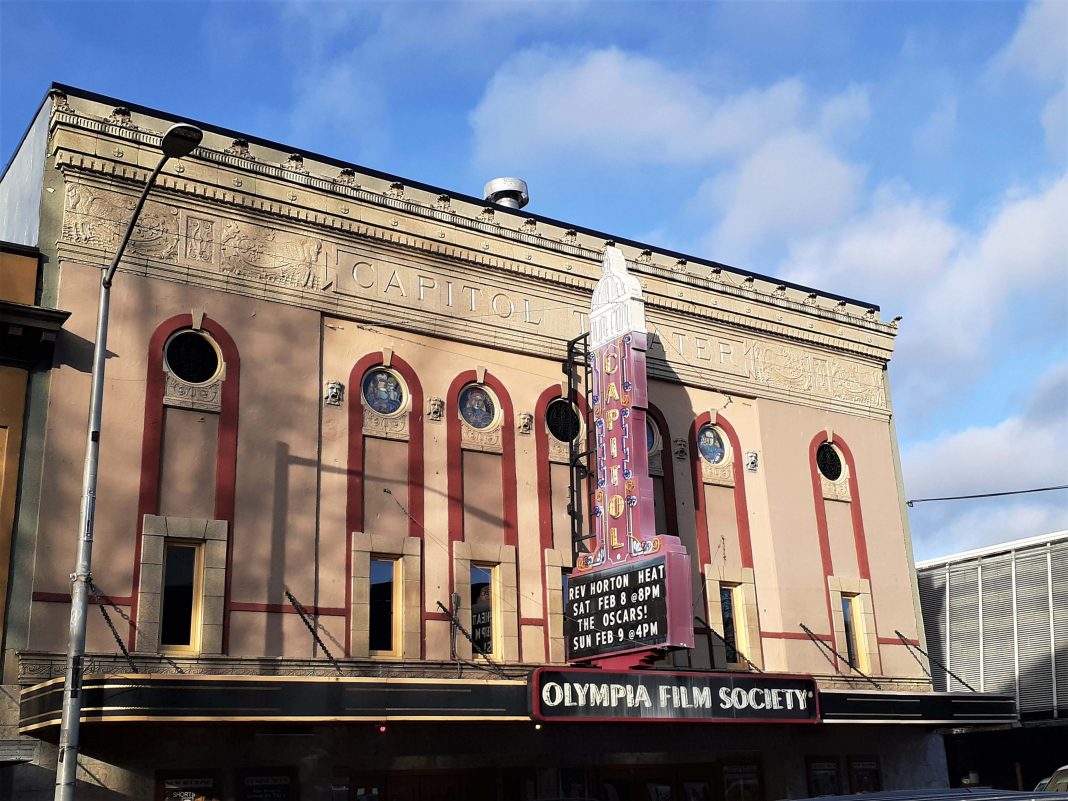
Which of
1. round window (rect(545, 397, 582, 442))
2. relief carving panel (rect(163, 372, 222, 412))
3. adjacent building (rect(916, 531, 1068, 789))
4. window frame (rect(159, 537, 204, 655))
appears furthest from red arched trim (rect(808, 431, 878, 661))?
window frame (rect(159, 537, 204, 655))

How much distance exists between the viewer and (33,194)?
2145 centimetres

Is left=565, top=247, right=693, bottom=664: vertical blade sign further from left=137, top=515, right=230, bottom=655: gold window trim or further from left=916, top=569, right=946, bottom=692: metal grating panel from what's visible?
left=916, top=569, right=946, bottom=692: metal grating panel

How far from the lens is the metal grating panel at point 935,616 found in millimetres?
39031

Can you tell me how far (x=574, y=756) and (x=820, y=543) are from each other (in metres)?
9.09

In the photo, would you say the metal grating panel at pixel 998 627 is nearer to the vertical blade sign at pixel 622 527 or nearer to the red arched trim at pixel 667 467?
the red arched trim at pixel 667 467

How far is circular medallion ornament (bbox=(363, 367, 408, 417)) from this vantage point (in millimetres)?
A: 23578

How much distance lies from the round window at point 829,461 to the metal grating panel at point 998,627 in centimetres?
1040

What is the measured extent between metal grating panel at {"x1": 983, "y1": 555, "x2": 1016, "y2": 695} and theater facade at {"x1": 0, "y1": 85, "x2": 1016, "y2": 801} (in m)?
8.64

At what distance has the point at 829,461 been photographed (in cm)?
3030

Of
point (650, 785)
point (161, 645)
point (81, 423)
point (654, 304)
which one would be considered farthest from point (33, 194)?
point (650, 785)

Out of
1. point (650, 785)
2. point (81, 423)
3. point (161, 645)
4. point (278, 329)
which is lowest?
point (650, 785)

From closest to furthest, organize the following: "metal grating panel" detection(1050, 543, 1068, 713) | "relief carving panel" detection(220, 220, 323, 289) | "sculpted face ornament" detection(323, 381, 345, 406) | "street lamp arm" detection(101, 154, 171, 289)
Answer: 1. "street lamp arm" detection(101, 154, 171, 289)
2. "relief carving panel" detection(220, 220, 323, 289)
3. "sculpted face ornament" detection(323, 381, 345, 406)
4. "metal grating panel" detection(1050, 543, 1068, 713)

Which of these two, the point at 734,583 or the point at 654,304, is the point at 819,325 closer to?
the point at 654,304

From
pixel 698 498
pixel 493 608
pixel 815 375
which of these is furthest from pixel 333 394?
pixel 815 375
